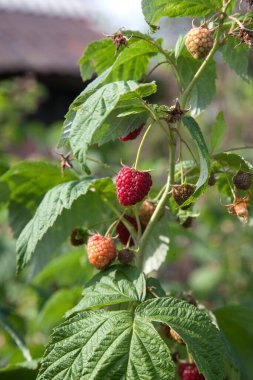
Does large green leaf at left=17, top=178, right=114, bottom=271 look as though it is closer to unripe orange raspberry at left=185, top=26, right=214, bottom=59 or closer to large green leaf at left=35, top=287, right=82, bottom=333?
large green leaf at left=35, top=287, right=82, bottom=333

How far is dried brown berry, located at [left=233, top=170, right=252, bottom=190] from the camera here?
1.49 m

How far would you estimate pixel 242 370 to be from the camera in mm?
1683

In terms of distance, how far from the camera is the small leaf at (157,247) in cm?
178

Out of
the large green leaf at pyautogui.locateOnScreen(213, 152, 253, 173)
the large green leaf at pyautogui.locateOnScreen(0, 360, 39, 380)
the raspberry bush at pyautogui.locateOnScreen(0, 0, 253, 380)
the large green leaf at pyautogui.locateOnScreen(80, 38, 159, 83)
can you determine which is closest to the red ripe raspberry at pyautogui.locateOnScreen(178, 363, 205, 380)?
the raspberry bush at pyautogui.locateOnScreen(0, 0, 253, 380)

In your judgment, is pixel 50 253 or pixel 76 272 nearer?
pixel 50 253

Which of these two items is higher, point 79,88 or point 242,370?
point 242,370

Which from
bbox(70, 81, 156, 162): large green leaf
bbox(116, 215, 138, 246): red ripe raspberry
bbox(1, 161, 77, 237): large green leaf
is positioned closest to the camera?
bbox(70, 81, 156, 162): large green leaf

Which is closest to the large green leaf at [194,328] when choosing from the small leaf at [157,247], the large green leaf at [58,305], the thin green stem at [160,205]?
the thin green stem at [160,205]

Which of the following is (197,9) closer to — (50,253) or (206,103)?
(206,103)

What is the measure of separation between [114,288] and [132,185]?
208mm

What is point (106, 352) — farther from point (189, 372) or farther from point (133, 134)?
point (133, 134)

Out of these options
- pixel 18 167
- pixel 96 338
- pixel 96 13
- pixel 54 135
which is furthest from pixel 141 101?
pixel 96 13

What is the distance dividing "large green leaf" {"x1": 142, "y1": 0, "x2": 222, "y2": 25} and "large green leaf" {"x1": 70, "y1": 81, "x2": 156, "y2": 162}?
0.18 meters

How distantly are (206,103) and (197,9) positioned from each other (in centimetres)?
31
